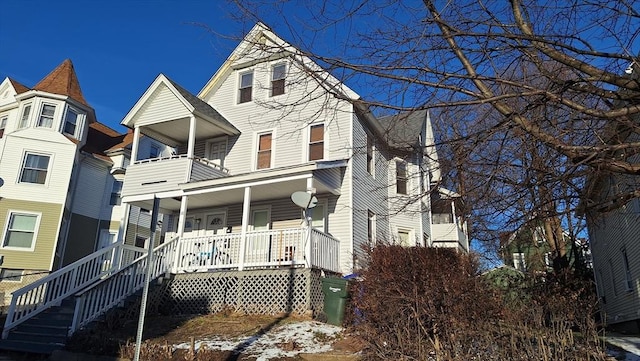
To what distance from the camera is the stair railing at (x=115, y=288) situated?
10336 millimetres

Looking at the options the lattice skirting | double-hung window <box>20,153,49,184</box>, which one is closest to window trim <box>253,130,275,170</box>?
the lattice skirting

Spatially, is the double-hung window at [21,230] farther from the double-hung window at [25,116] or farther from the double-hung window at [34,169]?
the double-hung window at [25,116]

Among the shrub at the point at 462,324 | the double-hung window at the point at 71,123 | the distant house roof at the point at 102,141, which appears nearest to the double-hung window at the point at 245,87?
the double-hung window at the point at 71,123

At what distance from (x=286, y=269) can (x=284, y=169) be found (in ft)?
9.72

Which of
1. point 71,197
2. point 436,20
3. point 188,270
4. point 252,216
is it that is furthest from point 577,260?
point 71,197

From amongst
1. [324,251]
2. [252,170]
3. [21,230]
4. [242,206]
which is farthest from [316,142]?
[21,230]

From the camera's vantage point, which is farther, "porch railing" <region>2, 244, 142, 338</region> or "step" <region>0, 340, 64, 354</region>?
"porch railing" <region>2, 244, 142, 338</region>

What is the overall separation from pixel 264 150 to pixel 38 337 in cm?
900

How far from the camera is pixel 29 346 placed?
968cm

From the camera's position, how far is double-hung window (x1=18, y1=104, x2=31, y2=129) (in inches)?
901

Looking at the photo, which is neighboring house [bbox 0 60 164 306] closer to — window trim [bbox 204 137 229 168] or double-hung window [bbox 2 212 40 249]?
double-hung window [bbox 2 212 40 249]

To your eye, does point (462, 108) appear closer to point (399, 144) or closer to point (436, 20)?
point (399, 144)

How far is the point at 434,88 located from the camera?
432 centimetres

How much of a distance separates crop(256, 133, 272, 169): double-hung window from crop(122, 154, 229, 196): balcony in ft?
5.34
